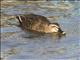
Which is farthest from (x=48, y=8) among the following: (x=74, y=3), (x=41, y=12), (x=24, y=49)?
(x=24, y=49)

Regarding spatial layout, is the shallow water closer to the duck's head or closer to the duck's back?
the duck's head

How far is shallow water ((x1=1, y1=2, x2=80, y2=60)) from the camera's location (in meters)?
8.90

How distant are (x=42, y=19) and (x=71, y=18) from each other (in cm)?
135

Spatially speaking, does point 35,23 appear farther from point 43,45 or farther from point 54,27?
point 43,45

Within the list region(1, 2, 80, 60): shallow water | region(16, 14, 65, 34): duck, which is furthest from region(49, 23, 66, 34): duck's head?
region(1, 2, 80, 60): shallow water

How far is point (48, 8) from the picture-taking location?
14.2 meters

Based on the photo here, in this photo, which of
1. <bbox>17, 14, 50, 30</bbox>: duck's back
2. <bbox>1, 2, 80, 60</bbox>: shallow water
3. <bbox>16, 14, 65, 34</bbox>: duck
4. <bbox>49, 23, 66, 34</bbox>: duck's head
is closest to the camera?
<bbox>1, 2, 80, 60</bbox>: shallow water

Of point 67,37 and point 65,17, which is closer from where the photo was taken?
point 67,37

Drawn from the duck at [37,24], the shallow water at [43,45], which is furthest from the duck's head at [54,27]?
the shallow water at [43,45]

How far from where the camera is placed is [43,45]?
9836 millimetres

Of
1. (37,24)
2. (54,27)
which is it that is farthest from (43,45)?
(37,24)

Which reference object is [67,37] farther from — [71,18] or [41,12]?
[41,12]

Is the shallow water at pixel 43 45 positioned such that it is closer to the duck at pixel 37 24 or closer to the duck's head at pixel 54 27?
the duck's head at pixel 54 27

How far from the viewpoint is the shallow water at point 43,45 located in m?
8.90
